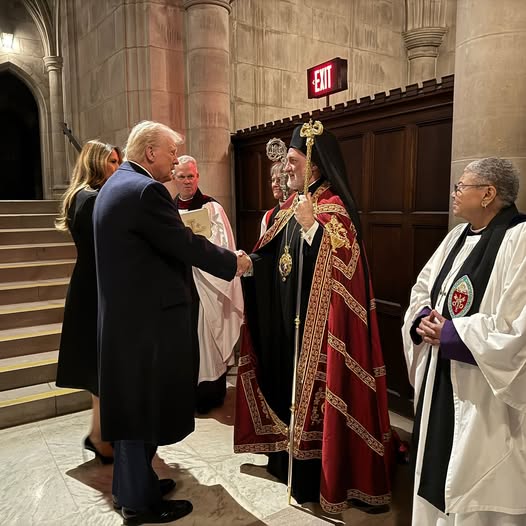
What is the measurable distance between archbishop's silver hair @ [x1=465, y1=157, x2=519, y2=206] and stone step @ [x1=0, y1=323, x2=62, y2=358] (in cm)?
410

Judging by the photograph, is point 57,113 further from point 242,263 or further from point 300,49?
point 242,263

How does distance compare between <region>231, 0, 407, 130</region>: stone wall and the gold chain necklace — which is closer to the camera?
the gold chain necklace

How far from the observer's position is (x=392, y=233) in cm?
392

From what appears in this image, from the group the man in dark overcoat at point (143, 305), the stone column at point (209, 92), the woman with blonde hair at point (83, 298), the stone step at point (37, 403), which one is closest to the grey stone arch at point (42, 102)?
the stone column at point (209, 92)

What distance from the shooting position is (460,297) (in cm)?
193

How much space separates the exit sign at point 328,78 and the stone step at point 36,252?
139 inches

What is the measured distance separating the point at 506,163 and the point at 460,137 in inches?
38.1

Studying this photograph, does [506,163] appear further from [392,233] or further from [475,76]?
[392,233]

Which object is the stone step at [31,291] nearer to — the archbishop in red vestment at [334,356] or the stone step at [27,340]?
the stone step at [27,340]

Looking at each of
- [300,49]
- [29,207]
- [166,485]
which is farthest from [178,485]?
[300,49]

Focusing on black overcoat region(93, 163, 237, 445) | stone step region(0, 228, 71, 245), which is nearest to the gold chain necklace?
black overcoat region(93, 163, 237, 445)

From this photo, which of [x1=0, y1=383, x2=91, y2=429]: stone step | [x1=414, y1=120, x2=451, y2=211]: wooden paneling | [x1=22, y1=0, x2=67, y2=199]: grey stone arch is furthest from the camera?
[x1=22, y1=0, x2=67, y2=199]: grey stone arch

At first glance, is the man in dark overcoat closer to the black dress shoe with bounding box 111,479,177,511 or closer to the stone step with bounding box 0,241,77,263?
the black dress shoe with bounding box 111,479,177,511

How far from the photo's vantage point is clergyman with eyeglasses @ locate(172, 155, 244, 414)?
3.86 m
